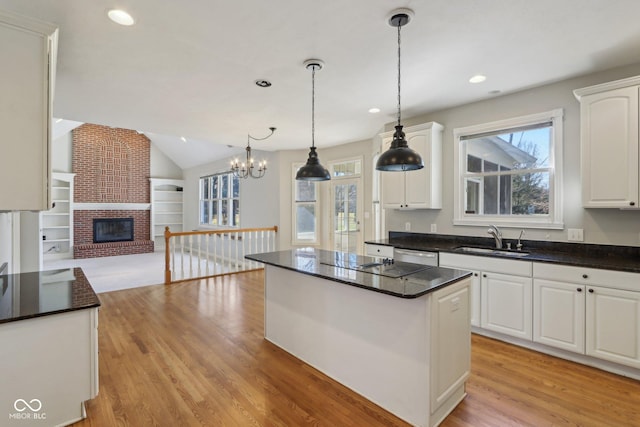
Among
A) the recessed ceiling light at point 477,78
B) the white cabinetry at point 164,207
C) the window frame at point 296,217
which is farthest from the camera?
the white cabinetry at point 164,207

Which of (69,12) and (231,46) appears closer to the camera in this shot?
(69,12)

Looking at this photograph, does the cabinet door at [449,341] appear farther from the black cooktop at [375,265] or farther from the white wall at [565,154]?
the white wall at [565,154]

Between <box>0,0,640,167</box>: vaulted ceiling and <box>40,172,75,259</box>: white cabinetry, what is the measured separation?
640 centimetres

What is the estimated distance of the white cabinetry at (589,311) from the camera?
2420 millimetres

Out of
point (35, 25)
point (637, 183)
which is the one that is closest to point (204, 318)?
point (35, 25)

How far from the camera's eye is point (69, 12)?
6.77ft

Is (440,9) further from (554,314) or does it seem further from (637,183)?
(554,314)

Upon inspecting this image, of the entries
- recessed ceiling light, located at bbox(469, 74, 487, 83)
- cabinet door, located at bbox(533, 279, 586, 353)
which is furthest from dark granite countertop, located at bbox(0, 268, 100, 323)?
recessed ceiling light, located at bbox(469, 74, 487, 83)

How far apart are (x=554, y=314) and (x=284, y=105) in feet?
11.7

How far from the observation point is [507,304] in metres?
3.03

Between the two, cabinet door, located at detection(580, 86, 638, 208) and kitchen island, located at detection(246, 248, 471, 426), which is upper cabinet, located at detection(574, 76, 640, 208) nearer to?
cabinet door, located at detection(580, 86, 638, 208)

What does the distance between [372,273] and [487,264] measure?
154 centimetres

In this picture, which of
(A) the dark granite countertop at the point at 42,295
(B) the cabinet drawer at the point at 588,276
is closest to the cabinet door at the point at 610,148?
(B) the cabinet drawer at the point at 588,276

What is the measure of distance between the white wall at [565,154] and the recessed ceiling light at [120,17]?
11.6 feet
